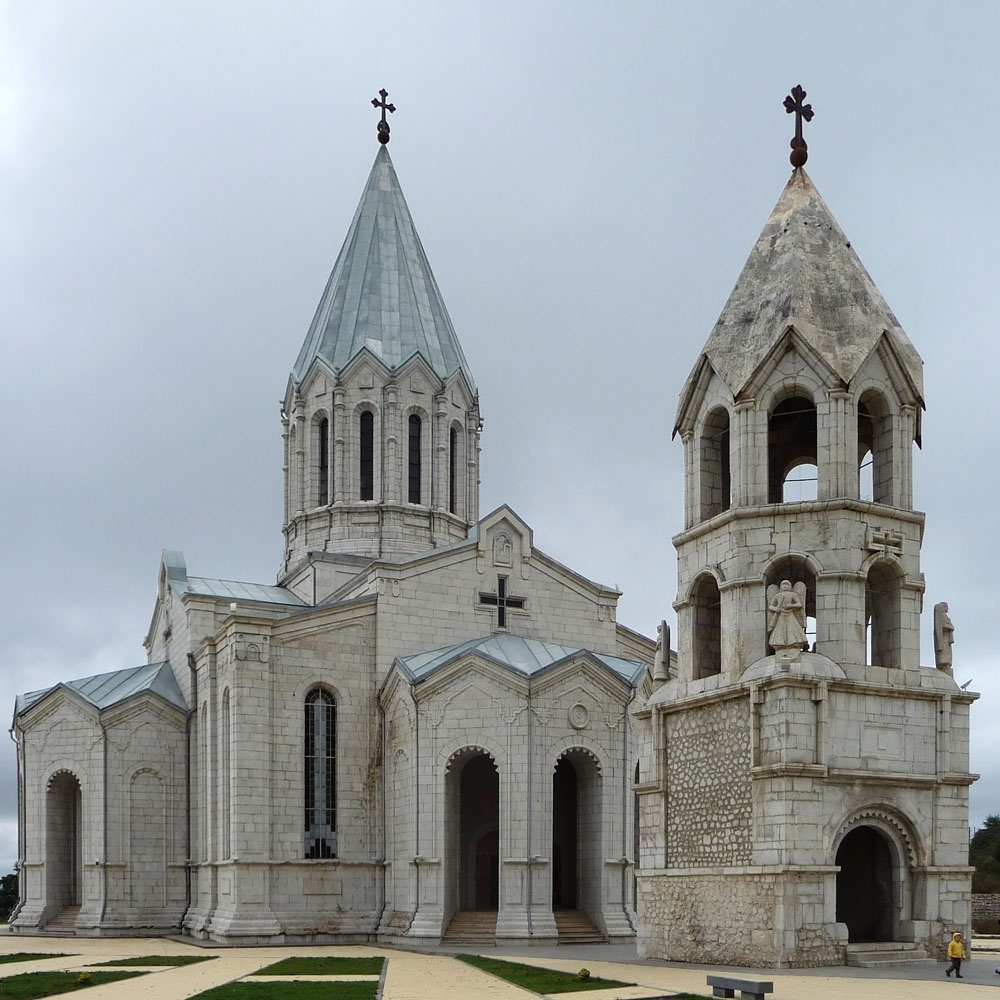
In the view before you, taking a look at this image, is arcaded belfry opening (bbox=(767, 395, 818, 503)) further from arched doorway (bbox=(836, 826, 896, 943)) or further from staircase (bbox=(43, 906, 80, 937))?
staircase (bbox=(43, 906, 80, 937))

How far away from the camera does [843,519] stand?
75.4ft

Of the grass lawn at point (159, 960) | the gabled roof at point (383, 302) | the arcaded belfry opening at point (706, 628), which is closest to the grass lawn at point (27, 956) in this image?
the grass lawn at point (159, 960)

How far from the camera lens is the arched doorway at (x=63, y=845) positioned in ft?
123

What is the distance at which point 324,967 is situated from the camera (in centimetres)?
2564

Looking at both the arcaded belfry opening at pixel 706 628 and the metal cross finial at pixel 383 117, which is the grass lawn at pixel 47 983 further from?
the metal cross finial at pixel 383 117

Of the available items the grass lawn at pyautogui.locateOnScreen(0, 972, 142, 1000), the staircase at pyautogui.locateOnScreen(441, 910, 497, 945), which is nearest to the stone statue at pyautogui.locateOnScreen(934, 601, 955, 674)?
the staircase at pyautogui.locateOnScreen(441, 910, 497, 945)

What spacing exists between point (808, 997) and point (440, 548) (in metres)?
20.6

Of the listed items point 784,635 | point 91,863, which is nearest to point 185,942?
point 91,863

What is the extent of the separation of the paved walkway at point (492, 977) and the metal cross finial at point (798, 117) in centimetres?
1400

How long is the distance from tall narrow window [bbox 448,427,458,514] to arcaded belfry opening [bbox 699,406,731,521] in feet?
54.5

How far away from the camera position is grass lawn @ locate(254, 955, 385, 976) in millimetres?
24547

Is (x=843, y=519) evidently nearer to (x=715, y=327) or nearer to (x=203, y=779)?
(x=715, y=327)

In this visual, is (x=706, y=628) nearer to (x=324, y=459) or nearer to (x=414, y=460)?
(x=414, y=460)

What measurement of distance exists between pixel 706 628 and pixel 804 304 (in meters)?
5.83
